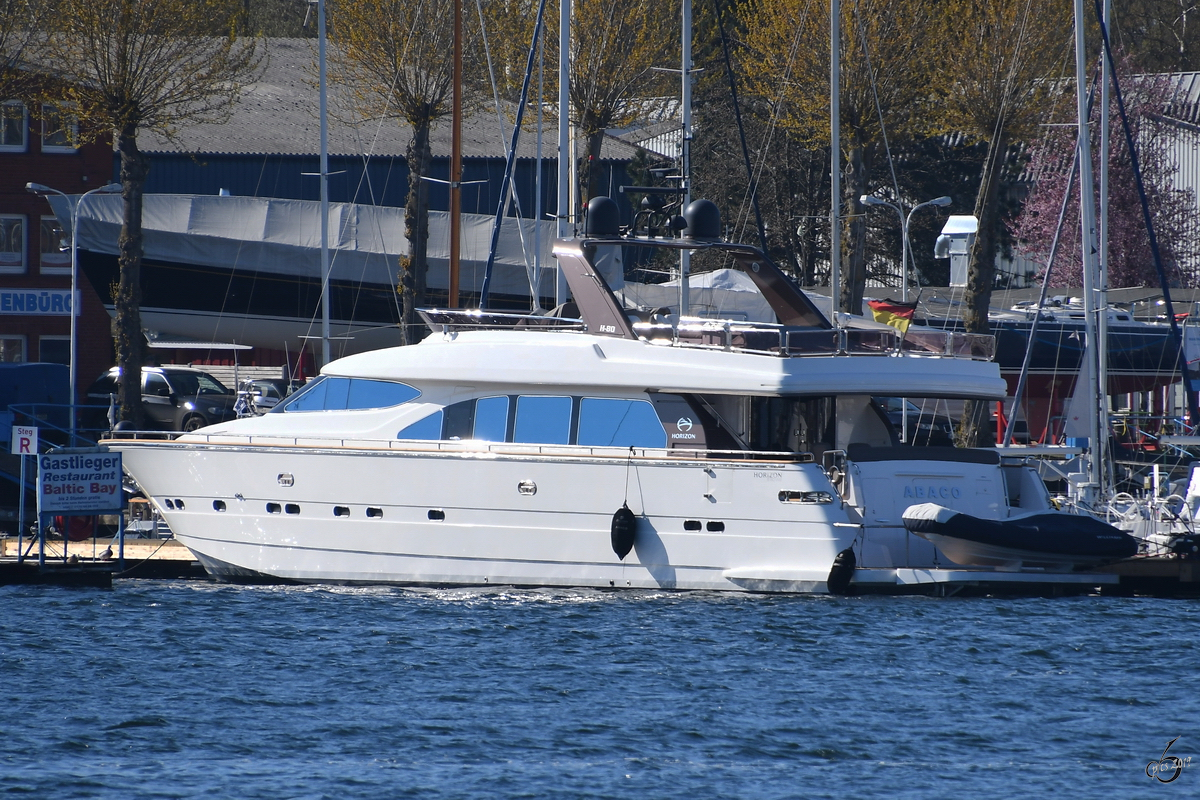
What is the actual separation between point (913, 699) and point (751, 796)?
115 inches

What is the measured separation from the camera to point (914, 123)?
30.3 m

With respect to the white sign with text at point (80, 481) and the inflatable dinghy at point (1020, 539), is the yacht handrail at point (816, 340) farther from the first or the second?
the white sign with text at point (80, 481)

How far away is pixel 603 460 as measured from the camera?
54.2 ft

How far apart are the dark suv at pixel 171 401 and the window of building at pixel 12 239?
9020 mm

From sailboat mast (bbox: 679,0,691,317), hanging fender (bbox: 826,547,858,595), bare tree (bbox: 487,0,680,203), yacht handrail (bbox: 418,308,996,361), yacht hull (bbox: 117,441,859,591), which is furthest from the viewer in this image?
bare tree (bbox: 487,0,680,203)

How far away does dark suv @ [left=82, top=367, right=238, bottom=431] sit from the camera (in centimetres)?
2911

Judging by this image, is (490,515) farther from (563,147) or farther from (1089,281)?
(1089,281)

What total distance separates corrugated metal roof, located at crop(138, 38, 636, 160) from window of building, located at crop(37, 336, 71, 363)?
8.85 metres

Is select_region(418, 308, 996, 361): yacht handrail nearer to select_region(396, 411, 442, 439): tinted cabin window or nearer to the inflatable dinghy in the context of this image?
the inflatable dinghy

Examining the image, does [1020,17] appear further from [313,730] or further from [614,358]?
[313,730]

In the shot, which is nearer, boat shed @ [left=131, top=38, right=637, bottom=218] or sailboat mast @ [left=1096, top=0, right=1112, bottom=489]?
sailboat mast @ [left=1096, top=0, right=1112, bottom=489]

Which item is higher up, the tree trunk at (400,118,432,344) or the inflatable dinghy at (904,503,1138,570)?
the tree trunk at (400,118,432,344)

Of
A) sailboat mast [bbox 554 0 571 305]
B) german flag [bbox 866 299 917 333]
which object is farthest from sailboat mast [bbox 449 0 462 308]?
german flag [bbox 866 299 917 333]

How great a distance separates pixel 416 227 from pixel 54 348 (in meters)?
12.2
